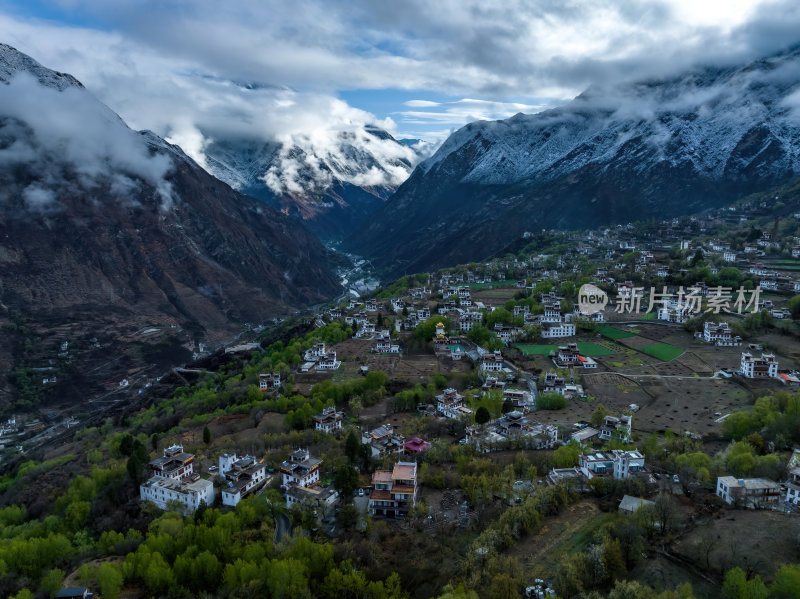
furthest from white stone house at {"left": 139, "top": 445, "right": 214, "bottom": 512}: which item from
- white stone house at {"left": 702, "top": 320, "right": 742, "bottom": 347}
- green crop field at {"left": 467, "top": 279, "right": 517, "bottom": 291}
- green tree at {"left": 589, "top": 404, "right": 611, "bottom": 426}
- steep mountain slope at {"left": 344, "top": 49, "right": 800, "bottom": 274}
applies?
steep mountain slope at {"left": 344, "top": 49, "right": 800, "bottom": 274}

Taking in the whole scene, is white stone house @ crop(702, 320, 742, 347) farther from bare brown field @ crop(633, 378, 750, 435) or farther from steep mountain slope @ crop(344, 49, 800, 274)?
steep mountain slope @ crop(344, 49, 800, 274)

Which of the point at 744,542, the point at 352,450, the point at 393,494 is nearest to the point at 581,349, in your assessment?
the point at 352,450

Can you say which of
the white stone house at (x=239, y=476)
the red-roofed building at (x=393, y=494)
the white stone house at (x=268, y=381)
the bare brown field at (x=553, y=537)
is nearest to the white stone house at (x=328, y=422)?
the white stone house at (x=239, y=476)

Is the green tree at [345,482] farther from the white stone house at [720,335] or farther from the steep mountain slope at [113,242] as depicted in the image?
the steep mountain slope at [113,242]

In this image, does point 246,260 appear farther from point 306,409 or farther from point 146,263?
point 306,409

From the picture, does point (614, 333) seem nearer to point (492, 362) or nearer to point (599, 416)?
point (492, 362)

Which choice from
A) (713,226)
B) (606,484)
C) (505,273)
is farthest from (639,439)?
(713,226)
